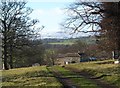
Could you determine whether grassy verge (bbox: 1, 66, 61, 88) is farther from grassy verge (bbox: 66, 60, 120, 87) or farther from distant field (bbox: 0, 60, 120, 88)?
grassy verge (bbox: 66, 60, 120, 87)

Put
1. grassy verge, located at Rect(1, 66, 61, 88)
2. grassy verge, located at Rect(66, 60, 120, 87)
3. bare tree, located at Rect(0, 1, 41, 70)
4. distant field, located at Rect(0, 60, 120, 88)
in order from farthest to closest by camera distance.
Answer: bare tree, located at Rect(0, 1, 41, 70) → grassy verge, located at Rect(66, 60, 120, 87) → distant field, located at Rect(0, 60, 120, 88) → grassy verge, located at Rect(1, 66, 61, 88)

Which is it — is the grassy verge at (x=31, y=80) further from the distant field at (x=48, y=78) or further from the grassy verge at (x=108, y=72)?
the grassy verge at (x=108, y=72)

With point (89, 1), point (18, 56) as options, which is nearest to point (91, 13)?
point (89, 1)

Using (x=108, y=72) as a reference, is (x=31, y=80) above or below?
above

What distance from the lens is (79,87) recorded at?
16672mm

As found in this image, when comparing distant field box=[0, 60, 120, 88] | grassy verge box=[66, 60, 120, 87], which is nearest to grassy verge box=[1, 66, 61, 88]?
distant field box=[0, 60, 120, 88]

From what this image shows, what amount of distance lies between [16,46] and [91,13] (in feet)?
47.5

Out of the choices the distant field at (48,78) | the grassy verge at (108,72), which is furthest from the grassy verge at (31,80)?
the grassy verge at (108,72)

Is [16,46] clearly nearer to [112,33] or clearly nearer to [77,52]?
[112,33]

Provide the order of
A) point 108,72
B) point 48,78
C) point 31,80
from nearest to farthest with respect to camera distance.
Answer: point 31,80
point 48,78
point 108,72

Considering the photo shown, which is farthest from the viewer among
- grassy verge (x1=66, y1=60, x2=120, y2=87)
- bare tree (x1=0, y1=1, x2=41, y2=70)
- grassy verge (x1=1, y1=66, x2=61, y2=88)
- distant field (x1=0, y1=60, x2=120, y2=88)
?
bare tree (x1=0, y1=1, x2=41, y2=70)

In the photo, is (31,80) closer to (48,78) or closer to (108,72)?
(48,78)

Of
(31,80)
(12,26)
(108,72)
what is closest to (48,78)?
(31,80)

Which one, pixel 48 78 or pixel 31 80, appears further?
pixel 48 78
